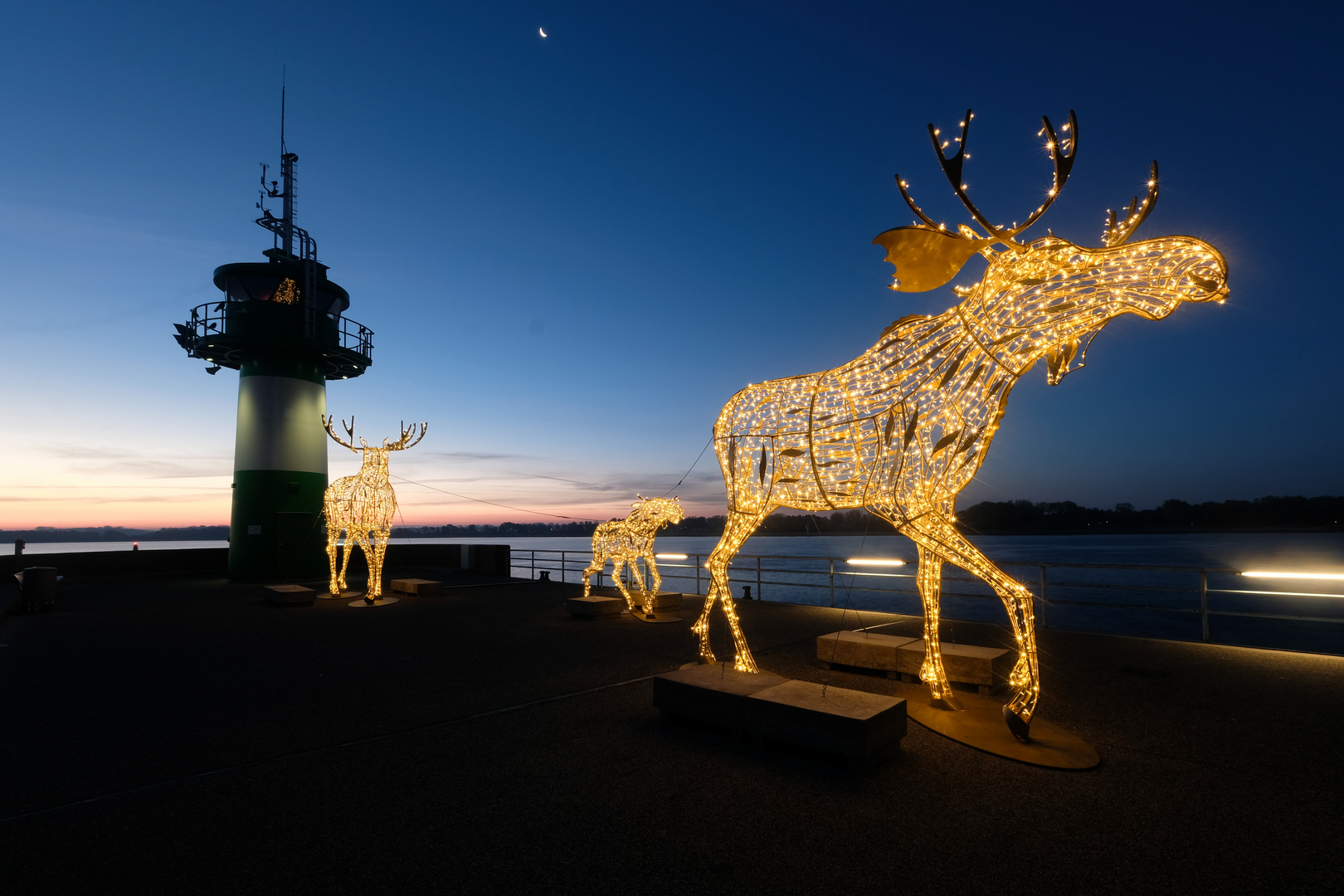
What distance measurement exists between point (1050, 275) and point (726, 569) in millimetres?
3123

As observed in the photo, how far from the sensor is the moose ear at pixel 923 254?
14.2 feet

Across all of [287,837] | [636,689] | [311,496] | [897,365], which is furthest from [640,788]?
[311,496]

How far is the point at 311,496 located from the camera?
1652cm

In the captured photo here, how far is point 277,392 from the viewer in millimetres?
16062

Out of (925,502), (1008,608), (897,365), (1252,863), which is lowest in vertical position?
(1252,863)

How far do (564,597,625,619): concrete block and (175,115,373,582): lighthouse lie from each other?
10.1m

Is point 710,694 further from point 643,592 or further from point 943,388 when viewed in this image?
point 643,592

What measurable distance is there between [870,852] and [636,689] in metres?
2.86

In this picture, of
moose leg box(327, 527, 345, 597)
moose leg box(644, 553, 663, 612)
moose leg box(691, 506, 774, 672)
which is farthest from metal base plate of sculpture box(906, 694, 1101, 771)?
moose leg box(327, 527, 345, 597)

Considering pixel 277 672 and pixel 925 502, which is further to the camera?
pixel 277 672

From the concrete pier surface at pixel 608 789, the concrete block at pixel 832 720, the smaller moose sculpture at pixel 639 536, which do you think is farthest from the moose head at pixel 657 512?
the concrete block at pixel 832 720

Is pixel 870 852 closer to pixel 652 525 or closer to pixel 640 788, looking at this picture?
pixel 640 788

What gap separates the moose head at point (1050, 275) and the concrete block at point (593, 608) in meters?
6.41

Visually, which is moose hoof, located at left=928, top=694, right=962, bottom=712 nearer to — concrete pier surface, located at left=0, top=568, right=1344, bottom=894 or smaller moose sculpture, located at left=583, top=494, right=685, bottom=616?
concrete pier surface, located at left=0, top=568, right=1344, bottom=894
